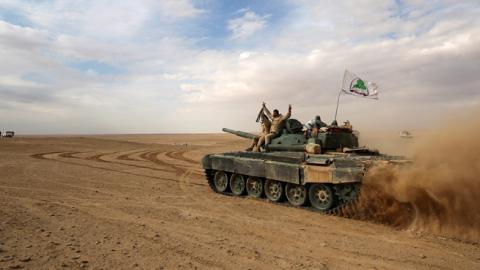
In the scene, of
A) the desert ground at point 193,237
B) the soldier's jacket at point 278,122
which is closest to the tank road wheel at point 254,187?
the desert ground at point 193,237

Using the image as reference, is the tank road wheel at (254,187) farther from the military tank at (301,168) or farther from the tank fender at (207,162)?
the tank fender at (207,162)

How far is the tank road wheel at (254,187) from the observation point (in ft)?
42.4

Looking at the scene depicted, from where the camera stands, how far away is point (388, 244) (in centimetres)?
750

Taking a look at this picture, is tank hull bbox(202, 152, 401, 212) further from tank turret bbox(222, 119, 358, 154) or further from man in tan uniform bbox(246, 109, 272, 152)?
man in tan uniform bbox(246, 109, 272, 152)

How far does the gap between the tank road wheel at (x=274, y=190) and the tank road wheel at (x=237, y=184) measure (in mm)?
1205

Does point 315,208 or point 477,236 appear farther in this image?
point 315,208

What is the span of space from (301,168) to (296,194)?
3.10 feet

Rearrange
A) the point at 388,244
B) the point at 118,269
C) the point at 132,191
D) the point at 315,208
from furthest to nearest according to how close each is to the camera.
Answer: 1. the point at 132,191
2. the point at 315,208
3. the point at 388,244
4. the point at 118,269

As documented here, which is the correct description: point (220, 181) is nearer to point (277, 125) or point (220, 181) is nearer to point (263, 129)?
point (263, 129)

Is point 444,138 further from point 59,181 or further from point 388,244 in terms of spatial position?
point 59,181

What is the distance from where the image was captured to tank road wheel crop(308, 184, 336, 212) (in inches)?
410

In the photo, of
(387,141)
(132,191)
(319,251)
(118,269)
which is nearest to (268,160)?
(132,191)

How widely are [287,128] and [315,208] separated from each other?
3.42 meters

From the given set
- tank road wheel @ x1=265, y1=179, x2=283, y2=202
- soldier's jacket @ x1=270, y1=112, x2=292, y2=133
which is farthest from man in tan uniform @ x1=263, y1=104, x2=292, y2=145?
Answer: tank road wheel @ x1=265, y1=179, x2=283, y2=202
